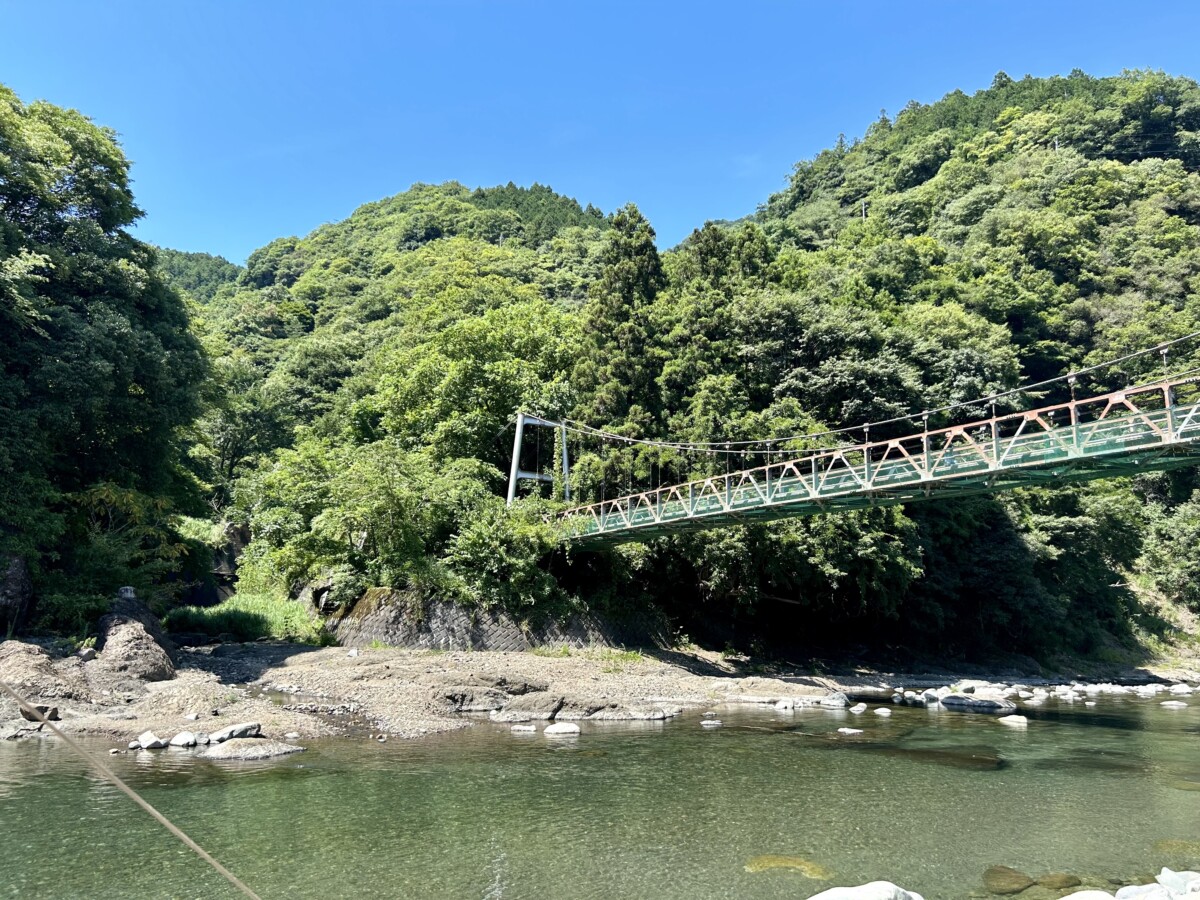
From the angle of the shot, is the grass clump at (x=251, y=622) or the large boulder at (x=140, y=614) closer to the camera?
the large boulder at (x=140, y=614)

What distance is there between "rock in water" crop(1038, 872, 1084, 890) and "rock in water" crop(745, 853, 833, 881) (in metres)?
1.80

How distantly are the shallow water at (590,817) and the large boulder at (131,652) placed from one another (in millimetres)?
2997

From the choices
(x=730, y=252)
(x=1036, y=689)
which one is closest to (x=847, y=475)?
(x=1036, y=689)

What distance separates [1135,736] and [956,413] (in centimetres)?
1678

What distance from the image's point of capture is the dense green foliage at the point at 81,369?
1566 centimetres

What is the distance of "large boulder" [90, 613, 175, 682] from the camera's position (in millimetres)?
13562

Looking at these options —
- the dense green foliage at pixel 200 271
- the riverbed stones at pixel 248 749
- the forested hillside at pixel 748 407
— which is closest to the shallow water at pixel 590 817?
the riverbed stones at pixel 248 749

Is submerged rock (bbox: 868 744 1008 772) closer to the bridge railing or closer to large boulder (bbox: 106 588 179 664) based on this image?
the bridge railing

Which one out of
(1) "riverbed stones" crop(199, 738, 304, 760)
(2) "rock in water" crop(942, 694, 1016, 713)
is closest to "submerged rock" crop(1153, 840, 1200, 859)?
(2) "rock in water" crop(942, 694, 1016, 713)

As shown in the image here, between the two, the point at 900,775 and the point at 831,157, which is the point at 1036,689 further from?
the point at 831,157

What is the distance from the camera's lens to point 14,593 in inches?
589

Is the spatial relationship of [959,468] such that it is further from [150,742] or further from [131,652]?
[131,652]

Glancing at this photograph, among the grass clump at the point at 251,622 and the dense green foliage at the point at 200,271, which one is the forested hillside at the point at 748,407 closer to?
the grass clump at the point at 251,622

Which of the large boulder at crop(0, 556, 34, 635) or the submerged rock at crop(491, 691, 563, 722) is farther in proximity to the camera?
the large boulder at crop(0, 556, 34, 635)
